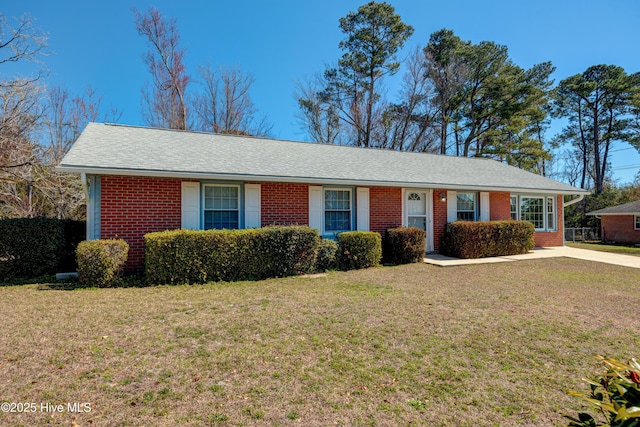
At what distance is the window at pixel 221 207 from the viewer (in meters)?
8.90

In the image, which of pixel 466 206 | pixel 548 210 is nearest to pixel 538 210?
pixel 548 210

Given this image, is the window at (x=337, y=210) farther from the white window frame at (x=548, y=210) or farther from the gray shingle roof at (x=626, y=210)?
the gray shingle roof at (x=626, y=210)

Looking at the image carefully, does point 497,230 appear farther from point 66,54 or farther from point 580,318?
point 66,54

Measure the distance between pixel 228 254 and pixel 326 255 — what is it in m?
2.75

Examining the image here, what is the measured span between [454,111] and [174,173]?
77.6 ft

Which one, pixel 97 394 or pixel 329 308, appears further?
pixel 329 308

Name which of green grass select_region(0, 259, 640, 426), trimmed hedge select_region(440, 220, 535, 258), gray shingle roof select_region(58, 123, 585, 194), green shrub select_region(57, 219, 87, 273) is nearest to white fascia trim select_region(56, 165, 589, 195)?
gray shingle roof select_region(58, 123, 585, 194)

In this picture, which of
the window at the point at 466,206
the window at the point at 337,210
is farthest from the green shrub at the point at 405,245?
the window at the point at 466,206

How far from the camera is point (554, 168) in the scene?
36.9 meters

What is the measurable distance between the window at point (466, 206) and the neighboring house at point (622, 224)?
15.4 metres

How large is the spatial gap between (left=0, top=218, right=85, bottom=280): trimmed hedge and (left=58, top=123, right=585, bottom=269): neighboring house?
91 centimetres

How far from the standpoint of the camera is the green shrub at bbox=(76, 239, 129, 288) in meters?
6.58

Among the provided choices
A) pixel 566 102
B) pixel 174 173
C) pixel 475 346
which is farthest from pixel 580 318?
pixel 566 102

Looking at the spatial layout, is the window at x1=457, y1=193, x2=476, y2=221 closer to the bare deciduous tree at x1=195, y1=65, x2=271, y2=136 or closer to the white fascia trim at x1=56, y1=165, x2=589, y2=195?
the white fascia trim at x1=56, y1=165, x2=589, y2=195
